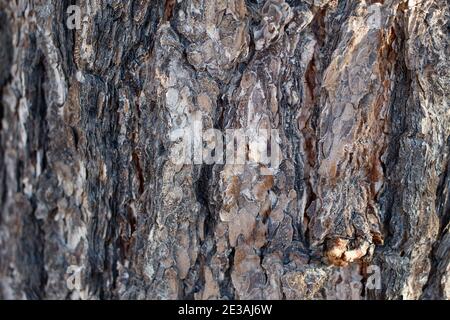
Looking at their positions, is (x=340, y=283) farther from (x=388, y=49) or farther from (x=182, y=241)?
(x=388, y=49)

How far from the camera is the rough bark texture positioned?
90 cm

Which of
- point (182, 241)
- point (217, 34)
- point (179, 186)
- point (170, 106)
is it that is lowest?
point (182, 241)

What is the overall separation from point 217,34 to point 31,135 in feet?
1.32

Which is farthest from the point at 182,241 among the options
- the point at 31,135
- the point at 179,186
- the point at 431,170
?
the point at 431,170

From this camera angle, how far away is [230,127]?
921 millimetres

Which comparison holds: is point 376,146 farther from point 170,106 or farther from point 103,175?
point 103,175

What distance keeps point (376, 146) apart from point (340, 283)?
262 millimetres

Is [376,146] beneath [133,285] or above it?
above

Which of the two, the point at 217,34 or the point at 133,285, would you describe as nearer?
the point at 217,34

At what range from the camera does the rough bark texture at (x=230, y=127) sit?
2.94 feet

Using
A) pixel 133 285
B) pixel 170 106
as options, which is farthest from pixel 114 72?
pixel 133 285
